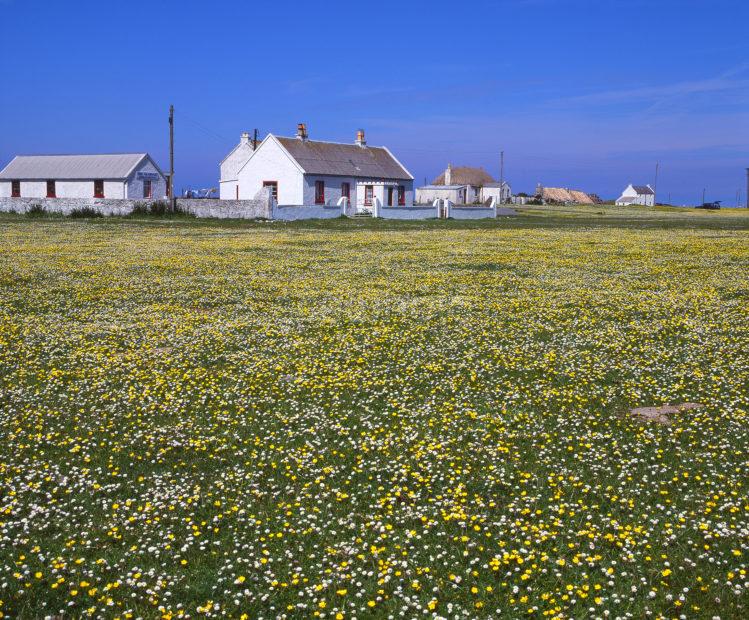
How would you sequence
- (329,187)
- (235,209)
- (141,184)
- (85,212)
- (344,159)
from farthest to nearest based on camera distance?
(141,184)
(344,159)
(329,187)
(85,212)
(235,209)

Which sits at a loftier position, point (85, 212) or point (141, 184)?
point (141, 184)

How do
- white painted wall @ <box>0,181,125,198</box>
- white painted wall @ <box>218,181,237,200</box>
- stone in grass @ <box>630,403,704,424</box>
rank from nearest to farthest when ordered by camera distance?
stone in grass @ <box>630,403,704,424</box>, white painted wall @ <box>218,181,237,200</box>, white painted wall @ <box>0,181,125,198</box>

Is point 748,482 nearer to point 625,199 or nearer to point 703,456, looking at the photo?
point 703,456

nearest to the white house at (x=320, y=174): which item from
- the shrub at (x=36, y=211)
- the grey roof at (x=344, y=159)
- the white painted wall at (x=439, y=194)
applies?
the grey roof at (x=344, y=159)

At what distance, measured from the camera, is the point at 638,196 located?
18400 cm

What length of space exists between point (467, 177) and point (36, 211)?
90262 mm

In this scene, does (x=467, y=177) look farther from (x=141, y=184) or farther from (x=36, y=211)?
(x=36, y=211)

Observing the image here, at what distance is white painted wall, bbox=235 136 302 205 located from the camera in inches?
Result: 2542

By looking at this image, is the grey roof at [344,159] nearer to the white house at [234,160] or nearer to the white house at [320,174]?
the white house at [320,174]

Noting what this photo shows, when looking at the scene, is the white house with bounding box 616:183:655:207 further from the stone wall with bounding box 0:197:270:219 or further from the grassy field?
the grassy field

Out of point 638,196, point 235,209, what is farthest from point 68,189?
point 638,196

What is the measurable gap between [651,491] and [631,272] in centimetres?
1784

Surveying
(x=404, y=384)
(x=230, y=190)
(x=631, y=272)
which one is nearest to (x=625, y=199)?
(x=230, y=190)

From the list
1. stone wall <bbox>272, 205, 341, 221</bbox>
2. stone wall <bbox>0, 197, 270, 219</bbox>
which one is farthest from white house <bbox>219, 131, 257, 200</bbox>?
stone wall <bbox>272, 205, 341, 221</bbox>
